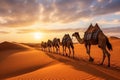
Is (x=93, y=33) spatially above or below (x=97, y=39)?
above

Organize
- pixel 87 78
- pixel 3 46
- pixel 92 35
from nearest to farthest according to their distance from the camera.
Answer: pixel 87 78 < pixel 92 35 < pixel 3 46

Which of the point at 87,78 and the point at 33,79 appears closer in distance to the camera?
the point at 87,78

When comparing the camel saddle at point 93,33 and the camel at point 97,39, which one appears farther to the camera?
the camel saddle at point 93,33

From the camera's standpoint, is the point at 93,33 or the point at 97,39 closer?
the point at 97,39

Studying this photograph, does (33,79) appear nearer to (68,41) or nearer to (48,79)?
(48,79)

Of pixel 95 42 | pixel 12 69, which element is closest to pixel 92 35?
pixel 95 42

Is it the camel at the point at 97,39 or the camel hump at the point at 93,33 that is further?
the camel hump at the point at 93,33

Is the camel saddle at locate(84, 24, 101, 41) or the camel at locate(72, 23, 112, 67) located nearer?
the camel at locate(72, 23, 112, 67)

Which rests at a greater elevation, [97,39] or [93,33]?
[93,33]

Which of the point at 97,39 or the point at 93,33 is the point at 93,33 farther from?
the point at 97,39

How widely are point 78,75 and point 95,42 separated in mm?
6858

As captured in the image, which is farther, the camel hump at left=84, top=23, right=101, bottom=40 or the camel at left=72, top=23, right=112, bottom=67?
the camel hump at left=84, top=23, right=101, bottom=40

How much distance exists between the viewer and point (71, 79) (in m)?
10.6

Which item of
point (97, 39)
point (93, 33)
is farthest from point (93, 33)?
point (97, 39)
